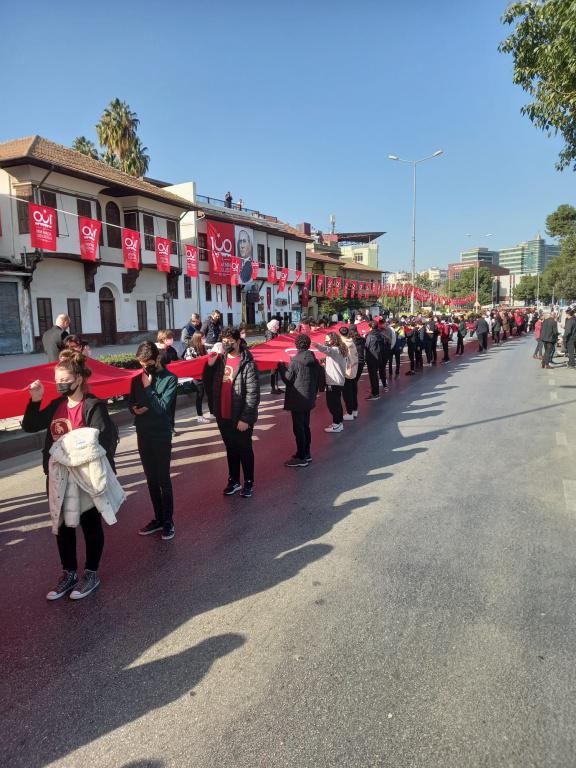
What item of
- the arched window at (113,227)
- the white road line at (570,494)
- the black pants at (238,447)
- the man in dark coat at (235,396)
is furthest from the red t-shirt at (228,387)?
the arched window at (113,227)

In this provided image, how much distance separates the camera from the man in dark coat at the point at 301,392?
23.7 feet

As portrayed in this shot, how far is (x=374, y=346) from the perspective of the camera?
1254cm

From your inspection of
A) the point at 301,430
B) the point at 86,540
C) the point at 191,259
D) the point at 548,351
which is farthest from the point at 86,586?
the point at 191,259

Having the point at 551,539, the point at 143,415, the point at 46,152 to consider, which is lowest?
the point at 551,539

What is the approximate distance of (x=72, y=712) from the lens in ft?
9.11

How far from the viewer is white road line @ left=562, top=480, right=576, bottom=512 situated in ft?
18.2

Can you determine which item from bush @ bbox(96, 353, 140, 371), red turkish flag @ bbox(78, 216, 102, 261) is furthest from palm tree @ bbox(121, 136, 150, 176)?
bush @ bbox(96, 353, 140, 371)

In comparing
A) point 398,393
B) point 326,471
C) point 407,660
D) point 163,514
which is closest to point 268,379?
point 398,393

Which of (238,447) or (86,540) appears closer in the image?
(86,540)

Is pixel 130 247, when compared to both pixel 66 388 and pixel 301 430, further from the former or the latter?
pixel 66 388

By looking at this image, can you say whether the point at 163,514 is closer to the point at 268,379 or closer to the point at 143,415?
the point at 143,415

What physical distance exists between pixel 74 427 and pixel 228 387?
2.24m

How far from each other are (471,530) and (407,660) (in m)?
2.15

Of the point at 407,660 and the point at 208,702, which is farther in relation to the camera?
the point at 407,660
